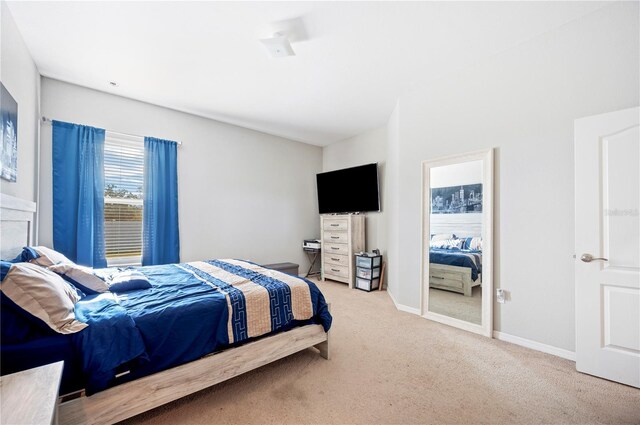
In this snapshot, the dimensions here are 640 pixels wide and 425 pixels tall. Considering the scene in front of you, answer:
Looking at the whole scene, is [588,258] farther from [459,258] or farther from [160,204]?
[160,204]

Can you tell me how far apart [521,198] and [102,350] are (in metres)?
3.27

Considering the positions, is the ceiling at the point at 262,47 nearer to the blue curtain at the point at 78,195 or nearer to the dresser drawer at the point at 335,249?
the blue curtain at the point at 78,195

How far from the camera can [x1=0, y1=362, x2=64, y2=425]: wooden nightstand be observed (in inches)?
32.9

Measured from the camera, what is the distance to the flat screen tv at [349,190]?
4.61 m

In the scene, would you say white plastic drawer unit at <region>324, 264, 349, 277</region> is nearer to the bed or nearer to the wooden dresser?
the wooden dresser

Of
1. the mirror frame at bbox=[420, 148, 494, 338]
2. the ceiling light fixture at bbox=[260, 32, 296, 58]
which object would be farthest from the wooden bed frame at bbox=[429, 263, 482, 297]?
the ceiling light fixture at bbox=[260, 32, 296, 58]

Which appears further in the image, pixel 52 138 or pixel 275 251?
pixel 275 251

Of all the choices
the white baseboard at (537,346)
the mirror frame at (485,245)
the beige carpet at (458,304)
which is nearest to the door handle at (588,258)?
the mirror frame at (485,245)

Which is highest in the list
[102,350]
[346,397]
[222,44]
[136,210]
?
[222,44]

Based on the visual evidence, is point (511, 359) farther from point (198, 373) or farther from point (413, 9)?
point (413, 9)

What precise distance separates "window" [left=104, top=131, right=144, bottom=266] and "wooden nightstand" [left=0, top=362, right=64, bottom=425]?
8.84ft

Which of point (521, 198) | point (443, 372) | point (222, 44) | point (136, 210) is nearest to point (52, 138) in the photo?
point (136, 210)

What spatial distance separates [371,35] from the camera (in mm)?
2318

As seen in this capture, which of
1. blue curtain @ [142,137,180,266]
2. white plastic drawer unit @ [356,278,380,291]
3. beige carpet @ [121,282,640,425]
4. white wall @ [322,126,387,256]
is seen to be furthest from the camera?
white wall @ [322,126,387,256]
